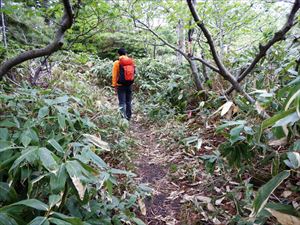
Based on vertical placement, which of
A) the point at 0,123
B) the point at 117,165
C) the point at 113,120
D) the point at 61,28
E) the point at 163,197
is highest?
the point at 61,28

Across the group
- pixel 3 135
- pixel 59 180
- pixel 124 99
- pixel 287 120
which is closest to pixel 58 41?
pixel 3 135

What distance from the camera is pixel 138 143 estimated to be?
4.15 metres

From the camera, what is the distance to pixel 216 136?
3.66m

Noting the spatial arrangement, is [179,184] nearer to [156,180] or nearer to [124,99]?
[156,180]

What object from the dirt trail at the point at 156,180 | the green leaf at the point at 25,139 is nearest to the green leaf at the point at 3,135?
the green leaf at the point at 25,139

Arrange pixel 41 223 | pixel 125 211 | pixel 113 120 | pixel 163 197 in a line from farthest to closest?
pixel 113 120 < pixel 163 197 < pixel 125 211 < pixel 41 223

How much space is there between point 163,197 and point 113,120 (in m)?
1.68

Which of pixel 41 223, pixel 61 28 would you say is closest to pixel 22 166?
pixel 41 223

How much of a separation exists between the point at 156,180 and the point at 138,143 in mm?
1157

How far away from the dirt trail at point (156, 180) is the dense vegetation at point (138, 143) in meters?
0.08

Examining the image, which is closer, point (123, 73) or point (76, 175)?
point (76, 175)

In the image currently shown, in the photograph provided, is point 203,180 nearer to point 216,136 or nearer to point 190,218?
point 190,218

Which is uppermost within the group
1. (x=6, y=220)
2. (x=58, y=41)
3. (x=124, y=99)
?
(x=58, y=41)

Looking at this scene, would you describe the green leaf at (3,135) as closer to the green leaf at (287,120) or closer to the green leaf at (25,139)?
the green leaf at (25,139)
